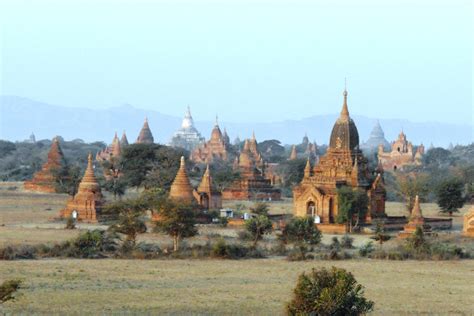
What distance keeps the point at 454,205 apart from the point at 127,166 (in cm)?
1993

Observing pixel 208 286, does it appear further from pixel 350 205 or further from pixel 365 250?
pixel 350 205

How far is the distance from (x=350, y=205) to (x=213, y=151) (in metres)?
68.2

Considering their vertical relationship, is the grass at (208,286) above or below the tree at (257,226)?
below

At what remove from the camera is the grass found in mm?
24953

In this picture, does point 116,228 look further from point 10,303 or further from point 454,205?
point 454,205

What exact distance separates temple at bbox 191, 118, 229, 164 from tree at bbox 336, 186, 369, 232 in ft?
205

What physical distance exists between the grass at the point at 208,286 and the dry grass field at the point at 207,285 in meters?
0.02

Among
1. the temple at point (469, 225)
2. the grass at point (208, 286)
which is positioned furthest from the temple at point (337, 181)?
the grass at point (208, 286)

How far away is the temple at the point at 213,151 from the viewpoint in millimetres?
113188

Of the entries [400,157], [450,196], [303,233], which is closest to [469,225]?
[303,233]

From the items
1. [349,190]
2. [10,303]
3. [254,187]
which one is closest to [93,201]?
[349,190]

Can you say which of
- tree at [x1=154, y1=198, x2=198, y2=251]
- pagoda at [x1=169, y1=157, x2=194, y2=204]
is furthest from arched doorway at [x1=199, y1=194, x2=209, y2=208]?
tree at [x1=154, y1=198, x2=198, y2=251]

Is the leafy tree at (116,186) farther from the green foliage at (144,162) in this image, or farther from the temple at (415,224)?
the temple at (415,224)

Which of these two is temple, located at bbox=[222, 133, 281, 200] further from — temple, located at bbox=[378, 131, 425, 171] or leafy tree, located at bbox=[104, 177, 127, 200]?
temple, located at bbox=[378, 131, 425, 171]
